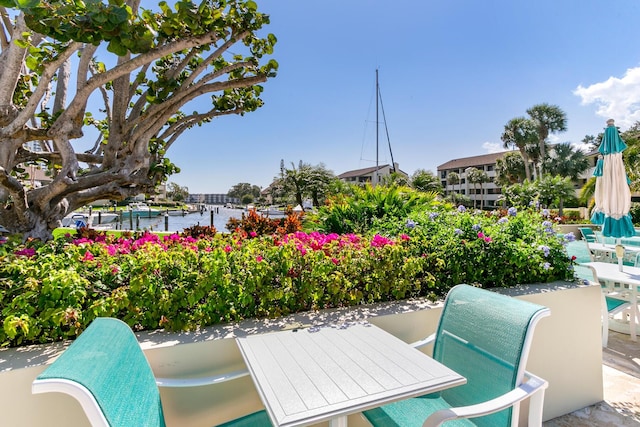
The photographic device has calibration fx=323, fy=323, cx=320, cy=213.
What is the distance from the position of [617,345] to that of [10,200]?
25.9 feet

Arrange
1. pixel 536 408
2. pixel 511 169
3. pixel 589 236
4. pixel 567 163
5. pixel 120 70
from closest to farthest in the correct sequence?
pixel 536 408
pixel 120 70
pixel 589 236
pixel 567 163
pixel 511 169

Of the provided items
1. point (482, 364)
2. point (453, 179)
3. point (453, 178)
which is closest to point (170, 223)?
point (482, 364)

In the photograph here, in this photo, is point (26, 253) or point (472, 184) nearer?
point (26, 253)

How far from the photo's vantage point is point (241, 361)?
1.88m

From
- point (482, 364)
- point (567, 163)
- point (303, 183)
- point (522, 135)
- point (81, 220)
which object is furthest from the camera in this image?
point (522, 135)

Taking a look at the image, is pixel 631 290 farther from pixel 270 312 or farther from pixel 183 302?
pixel 183 302

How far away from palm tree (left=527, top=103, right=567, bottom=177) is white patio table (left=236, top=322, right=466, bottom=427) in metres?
37.3

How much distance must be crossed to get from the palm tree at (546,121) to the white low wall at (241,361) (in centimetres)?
3538

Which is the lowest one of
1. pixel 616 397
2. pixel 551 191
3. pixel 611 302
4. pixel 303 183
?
pixel 616 397

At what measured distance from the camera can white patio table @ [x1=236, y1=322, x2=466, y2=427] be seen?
1.17 metres

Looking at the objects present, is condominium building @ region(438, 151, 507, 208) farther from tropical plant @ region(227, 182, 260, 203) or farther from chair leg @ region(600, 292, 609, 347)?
tropical plant @ region(227, 182, 260, 203)

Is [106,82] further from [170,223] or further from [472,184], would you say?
[472,184]

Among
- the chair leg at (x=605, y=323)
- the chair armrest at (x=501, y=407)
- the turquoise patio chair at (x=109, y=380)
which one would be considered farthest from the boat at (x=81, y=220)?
the chair leg at (x=605, y=323)

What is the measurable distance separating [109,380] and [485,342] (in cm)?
173
